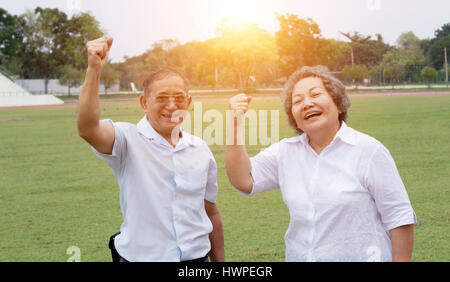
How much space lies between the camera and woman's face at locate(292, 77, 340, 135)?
2.13m

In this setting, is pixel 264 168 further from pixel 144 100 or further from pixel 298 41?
pixel 298 41

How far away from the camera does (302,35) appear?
50.0 meters

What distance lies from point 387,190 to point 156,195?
3.09 feet

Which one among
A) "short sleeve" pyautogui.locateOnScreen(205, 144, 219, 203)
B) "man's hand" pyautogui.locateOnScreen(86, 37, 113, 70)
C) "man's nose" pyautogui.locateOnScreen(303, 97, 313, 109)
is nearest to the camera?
"man's hand" pyautogui.locateOnScreen(86, 37, 113, 70)

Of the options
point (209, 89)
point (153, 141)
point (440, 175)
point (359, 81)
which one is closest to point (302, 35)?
point (359, 81)

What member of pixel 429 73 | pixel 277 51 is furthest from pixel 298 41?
pixel 429 73

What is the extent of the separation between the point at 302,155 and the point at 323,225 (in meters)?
0.30

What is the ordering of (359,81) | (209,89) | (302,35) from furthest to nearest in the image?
(302,35) → (359,81) → (209,89)

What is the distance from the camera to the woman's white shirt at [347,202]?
6.74 ft

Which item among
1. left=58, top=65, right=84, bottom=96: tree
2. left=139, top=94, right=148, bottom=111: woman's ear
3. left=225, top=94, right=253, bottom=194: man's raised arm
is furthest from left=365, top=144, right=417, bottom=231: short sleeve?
left=58, top=65, right=84, bottom=96: tree

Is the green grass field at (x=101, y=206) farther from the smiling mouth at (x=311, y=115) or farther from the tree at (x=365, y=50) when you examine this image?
the tree at (x=365, y=50)

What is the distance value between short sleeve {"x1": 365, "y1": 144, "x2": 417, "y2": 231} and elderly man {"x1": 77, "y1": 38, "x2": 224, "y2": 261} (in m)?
0.73

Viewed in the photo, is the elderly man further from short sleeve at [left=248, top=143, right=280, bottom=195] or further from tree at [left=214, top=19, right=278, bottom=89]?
tree at [left=214, top=19, right=278, bottom=89]

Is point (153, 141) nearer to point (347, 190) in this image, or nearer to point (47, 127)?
point (347, 190)
